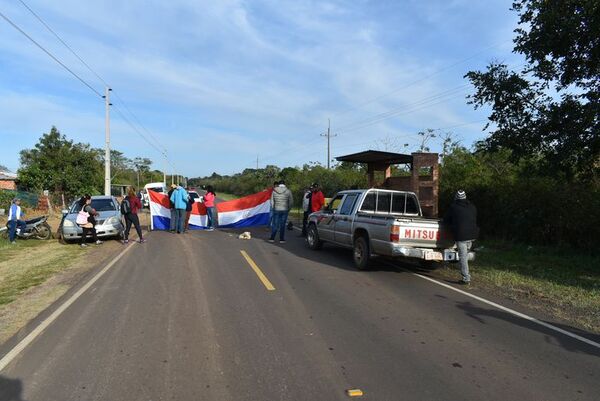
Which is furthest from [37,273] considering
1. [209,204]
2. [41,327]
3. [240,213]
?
[240,213]

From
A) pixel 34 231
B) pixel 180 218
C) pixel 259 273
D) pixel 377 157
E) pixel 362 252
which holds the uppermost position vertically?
pixel 377 157

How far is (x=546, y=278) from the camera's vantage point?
988cm

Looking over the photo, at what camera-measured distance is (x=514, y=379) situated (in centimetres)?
450

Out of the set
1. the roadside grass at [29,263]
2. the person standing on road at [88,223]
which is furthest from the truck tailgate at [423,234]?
the person standing on road at [88,223]

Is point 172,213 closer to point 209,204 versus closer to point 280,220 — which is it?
point 209,204

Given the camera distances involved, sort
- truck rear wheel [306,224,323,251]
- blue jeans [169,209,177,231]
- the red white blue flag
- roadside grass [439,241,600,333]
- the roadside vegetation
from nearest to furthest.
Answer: the roadside vegetation, roadside grass [439,241,600,333], truck rear wheel [306,224,323,251], blue jeans [169,209,177,231], the red white blue flag

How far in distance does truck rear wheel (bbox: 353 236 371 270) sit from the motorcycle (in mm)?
11620

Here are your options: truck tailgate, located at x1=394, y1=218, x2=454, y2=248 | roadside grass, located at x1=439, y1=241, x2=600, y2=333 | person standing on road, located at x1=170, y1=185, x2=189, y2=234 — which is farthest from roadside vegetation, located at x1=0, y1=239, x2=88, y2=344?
roadside grass, located at x1=439, y1=241, x2=600, y2=333

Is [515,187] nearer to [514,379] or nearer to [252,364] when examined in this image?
[514,379]

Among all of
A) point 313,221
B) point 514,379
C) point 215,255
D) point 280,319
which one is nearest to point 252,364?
point 280,319

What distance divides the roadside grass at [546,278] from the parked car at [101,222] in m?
10.5

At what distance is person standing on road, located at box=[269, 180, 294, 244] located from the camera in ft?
49.8

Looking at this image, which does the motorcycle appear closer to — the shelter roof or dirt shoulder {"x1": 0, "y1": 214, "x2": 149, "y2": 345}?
dirt shoulder {"x1": 0, "y1": 214, "x2": 149, "y2": 345}

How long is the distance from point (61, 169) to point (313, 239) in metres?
31.4
